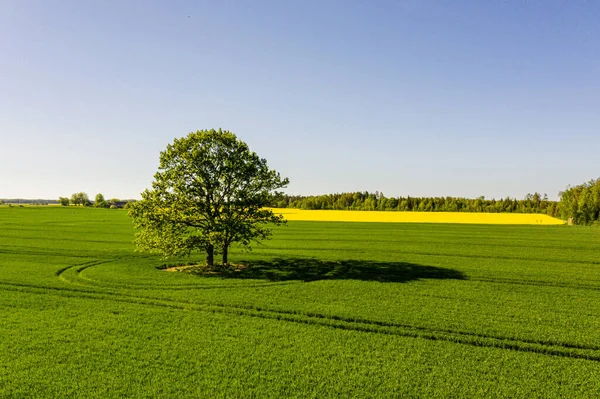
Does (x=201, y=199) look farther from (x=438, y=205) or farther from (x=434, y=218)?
(x=438, y=205)

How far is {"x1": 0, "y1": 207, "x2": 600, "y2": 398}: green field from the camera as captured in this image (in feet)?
39.5

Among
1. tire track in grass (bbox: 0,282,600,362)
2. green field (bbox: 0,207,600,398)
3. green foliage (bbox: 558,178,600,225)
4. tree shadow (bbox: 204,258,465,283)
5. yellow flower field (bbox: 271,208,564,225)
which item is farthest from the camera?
green foliage (bbox: 558,178,600,225)

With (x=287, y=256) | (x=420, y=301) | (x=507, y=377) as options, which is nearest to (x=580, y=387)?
(x=507, y=377)

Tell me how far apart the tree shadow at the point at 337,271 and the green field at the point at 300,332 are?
0.26m

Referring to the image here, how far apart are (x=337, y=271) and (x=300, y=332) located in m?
15.3

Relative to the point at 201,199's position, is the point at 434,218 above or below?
below

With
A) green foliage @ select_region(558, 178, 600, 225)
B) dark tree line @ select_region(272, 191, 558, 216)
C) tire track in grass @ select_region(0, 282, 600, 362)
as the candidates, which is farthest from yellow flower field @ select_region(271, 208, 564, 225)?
tire track in grass @ select_region(0, 282, 600, 362)

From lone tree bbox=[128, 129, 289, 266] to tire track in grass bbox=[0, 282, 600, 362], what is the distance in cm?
882

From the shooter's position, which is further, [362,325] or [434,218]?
[434,218]

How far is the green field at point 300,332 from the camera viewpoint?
1204 centimetres

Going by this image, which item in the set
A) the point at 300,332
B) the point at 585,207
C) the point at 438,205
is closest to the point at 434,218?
the point at 585,207

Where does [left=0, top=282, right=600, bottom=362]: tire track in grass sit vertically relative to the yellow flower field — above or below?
below

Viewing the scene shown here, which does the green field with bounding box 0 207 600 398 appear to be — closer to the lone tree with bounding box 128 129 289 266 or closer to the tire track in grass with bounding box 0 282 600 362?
the tire track in grass with bounding box 0 282 600 362

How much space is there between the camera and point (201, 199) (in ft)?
107
